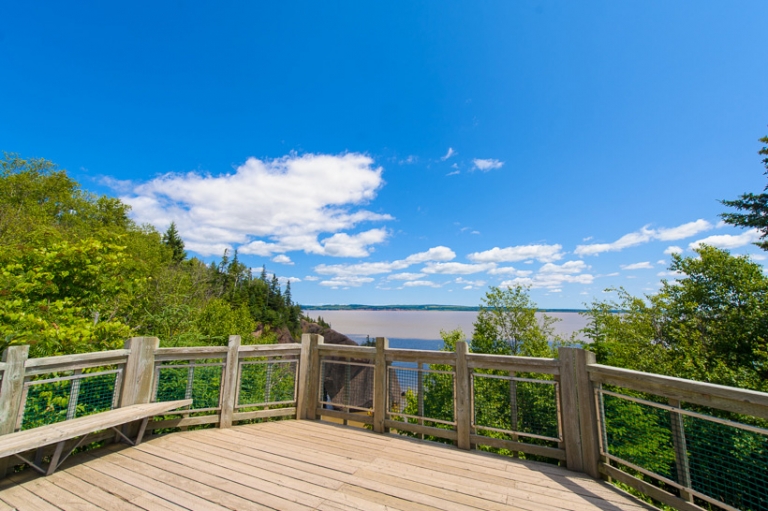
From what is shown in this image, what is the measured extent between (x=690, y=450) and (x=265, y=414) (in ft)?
15.9

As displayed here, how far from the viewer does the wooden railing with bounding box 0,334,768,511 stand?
2.33 meters

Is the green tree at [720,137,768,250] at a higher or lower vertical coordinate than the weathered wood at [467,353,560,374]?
higher

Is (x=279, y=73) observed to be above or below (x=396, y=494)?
above

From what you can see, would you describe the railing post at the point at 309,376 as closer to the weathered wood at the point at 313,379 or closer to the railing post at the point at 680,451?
the weathered wood at the point at 313,379

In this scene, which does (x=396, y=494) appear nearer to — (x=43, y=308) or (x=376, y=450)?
(x=376, y=450)

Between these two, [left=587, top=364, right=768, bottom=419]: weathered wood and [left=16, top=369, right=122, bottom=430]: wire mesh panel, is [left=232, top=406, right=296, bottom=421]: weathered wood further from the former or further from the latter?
[left=587, top=364, right=768, bottom=419]: weathered wood

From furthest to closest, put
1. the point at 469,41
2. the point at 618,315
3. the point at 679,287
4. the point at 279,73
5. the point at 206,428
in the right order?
the point at 618,315 < the point at 679,287 < the point at 279,73 < the point at 469,41 < the point at 206,428

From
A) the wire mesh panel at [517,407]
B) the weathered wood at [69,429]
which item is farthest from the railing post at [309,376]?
the wire mesh panel at [517,407]

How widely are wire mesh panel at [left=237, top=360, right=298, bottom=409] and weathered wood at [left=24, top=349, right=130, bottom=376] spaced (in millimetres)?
1461

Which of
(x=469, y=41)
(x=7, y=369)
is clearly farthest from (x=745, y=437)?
(x=469, y=41)

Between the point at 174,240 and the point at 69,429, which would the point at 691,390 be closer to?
the point at 69,429

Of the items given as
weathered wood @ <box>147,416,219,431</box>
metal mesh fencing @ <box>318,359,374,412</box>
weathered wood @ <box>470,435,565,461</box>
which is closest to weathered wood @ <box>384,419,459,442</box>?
weathered wood @ <box>470,435,565,461</box>

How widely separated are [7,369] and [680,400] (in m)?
5.83

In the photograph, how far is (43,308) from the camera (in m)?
4.91
